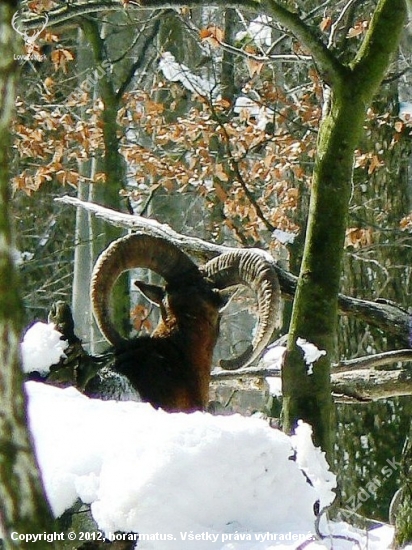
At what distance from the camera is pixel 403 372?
666 centimetres

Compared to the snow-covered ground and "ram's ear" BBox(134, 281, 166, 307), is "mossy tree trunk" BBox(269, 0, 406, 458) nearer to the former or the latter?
the snow-covered ground

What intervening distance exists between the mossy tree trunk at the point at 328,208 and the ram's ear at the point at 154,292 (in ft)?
9.30

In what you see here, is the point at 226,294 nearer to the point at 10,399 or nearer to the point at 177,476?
the point at 177,476

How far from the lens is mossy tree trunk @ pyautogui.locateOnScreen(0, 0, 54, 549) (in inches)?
61.0

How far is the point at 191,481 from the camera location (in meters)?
3.11

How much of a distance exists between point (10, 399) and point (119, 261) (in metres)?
6.24

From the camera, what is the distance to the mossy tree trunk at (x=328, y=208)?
215 inches

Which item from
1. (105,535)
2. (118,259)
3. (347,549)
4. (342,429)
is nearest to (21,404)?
(105,535)

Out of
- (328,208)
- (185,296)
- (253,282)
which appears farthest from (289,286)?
(328,208)

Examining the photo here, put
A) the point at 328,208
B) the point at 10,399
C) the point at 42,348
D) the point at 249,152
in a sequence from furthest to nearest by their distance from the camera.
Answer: the point at 249,152 → the point at 328,208 → the point at 42,348 → the point at 10,399

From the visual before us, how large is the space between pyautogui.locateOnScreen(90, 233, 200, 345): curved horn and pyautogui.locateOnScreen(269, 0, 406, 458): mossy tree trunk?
2.40 meters

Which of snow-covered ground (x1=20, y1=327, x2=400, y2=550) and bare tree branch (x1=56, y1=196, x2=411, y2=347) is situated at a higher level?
bare tree branch (x1=56, y1=196, x2=411, y2=347)

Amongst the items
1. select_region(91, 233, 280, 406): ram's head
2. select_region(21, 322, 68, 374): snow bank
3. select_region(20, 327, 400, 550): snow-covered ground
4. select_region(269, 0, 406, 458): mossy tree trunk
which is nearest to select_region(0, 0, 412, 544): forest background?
select_region(91, 233, 280, 406): ram's head

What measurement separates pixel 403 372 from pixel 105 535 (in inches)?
154
